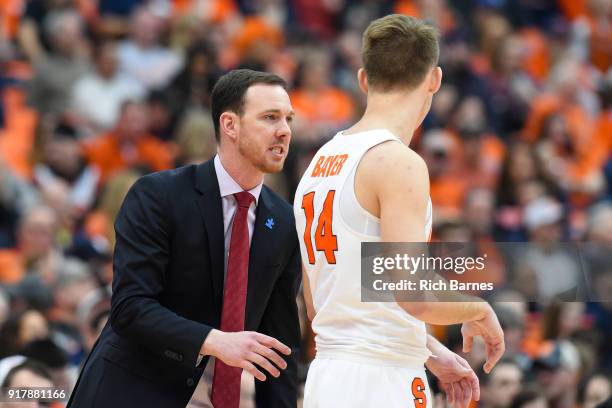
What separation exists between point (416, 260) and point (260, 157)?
1.27 m

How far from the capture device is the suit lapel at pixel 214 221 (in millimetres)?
5188

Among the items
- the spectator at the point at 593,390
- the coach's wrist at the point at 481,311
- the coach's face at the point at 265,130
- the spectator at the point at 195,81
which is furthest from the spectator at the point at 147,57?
the coach's wrist at the point at 481,311

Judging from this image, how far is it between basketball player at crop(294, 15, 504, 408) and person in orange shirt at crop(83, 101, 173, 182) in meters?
7.87

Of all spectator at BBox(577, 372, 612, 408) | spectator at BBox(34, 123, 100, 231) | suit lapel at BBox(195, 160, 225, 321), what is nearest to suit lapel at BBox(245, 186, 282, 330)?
suit lapel at BBox(195, 160, 225, 321)

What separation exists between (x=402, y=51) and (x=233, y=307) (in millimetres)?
1439

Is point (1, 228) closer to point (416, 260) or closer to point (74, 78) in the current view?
point (74, 78)

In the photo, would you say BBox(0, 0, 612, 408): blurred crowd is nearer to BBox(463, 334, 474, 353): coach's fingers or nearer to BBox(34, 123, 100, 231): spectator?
BBox(34, 123, 100, 231): spectator

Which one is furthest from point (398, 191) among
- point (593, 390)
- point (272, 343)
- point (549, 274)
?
point (593, 390)

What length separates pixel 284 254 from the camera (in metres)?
5.39

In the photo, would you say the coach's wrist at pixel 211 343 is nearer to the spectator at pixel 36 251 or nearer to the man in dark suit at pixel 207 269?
the man in dark suit at pixel 207 269

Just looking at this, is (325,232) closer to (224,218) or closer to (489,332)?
(489,332)

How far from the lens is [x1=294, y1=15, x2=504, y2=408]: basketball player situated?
166 inches

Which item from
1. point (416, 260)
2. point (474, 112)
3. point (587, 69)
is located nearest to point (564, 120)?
point (474, 112)

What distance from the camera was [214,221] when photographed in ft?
17.2
